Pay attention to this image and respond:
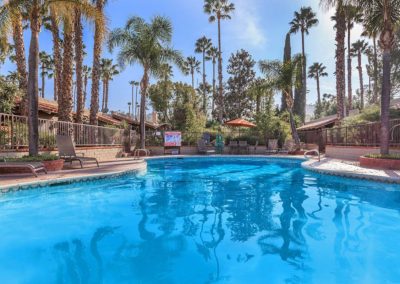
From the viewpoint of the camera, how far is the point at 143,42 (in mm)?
17938

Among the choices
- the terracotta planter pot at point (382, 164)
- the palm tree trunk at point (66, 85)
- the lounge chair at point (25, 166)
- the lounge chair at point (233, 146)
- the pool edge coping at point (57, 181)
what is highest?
the palm tree trunk at point (66, 85)

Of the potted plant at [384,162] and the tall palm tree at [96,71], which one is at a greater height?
the tall palm tree at [96,71]

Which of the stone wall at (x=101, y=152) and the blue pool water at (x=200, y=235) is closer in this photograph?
the blue pool water at (x=200, y=235)

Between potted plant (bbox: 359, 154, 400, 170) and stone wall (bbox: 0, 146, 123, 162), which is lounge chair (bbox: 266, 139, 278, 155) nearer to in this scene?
potted plant (bbox: 359, 154, 400, 170)

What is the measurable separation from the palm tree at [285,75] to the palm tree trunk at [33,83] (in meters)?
15.0

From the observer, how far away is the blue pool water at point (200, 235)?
3566 mm

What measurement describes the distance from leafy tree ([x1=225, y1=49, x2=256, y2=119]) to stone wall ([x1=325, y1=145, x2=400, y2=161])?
2404 centimetres

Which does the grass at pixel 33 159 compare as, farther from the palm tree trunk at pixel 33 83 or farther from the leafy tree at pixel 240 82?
the leafy tree at pixel 240 82

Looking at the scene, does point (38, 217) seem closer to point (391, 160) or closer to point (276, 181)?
point (276, 181)

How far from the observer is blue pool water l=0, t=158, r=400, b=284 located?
3.57 m

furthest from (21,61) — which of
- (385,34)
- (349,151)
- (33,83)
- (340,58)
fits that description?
(340,58)

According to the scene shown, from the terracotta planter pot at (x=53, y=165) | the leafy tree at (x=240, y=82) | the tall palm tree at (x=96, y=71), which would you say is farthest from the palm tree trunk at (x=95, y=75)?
the leafy tree at (x=240, y=82)

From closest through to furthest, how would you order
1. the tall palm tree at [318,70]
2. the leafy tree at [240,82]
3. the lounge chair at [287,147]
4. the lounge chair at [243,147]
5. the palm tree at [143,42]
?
the palm tree at [143,42]
the lounge chair at [287,147]
the lounge chair at [243,147]
the leafy tree at [240,82]
the tall palm tree at [318,70]

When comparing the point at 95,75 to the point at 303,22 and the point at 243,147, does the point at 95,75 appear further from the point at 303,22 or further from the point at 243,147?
the point at 303,22
